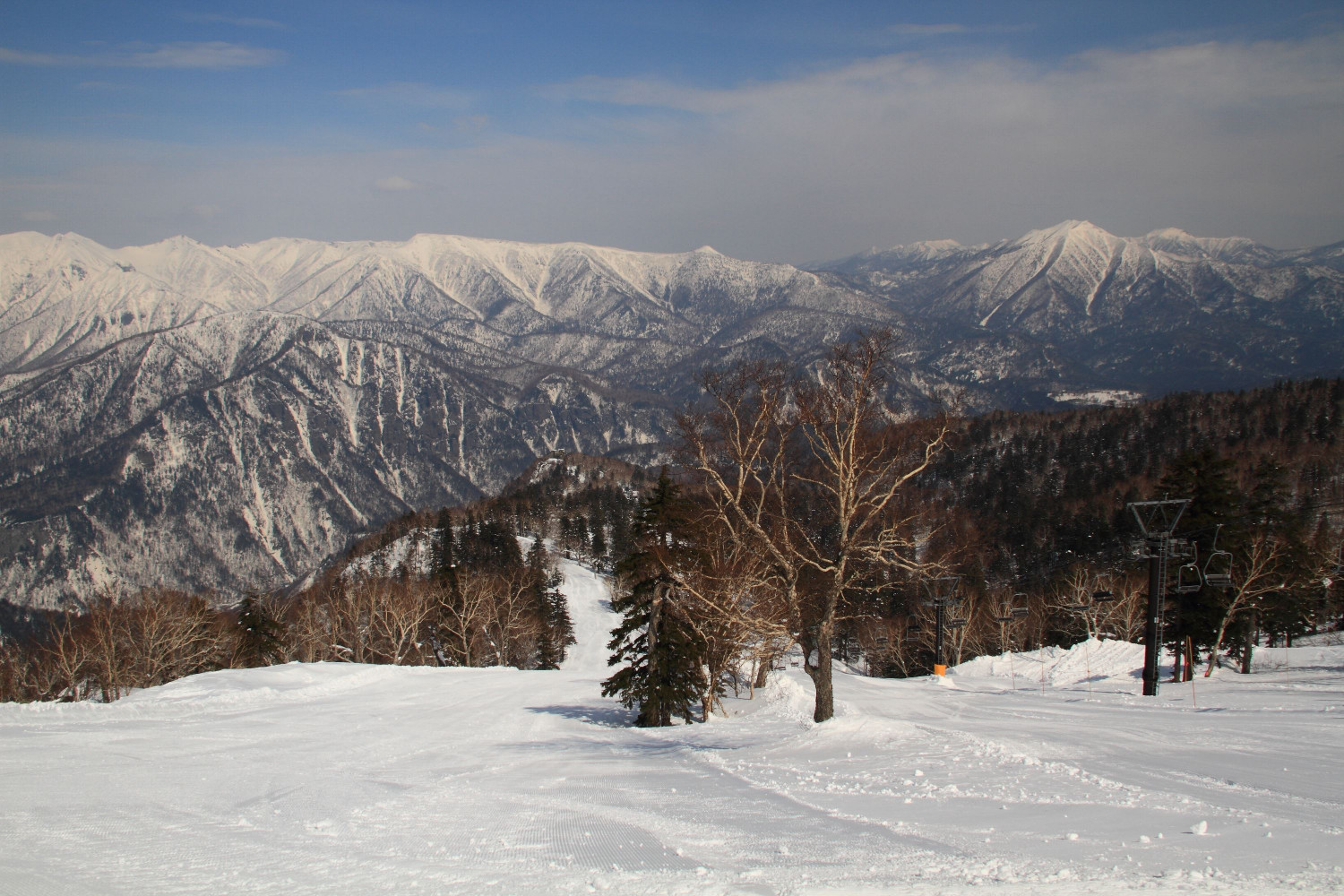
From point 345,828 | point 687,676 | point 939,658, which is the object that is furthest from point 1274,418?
point 345,828

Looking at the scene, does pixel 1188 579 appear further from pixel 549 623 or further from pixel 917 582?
pixel 549 623

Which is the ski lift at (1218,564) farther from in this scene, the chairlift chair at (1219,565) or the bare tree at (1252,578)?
the bare tree at (1252,578)

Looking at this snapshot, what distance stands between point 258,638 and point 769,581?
1880 inches

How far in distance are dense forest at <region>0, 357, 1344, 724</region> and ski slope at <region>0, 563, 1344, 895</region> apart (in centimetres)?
326

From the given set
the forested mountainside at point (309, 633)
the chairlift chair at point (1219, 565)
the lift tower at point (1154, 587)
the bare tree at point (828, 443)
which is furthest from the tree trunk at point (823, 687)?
the forested mountainside at point (309, 633)

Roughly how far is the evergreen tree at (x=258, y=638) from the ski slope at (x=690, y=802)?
3445cm

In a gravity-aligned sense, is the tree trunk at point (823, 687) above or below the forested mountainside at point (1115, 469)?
below

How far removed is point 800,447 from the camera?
2072 centimetres

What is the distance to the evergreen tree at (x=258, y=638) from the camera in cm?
5638

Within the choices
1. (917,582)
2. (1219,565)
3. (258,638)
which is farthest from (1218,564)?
(258,638)

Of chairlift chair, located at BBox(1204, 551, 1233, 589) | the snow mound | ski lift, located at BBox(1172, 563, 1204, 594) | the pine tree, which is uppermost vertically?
chairlift chair, located at BBox(1204, 551, 1233, 589)

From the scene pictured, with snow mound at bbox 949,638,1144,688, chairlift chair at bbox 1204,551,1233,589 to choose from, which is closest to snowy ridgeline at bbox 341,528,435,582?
snow mound at bbox 949,638,1144,688

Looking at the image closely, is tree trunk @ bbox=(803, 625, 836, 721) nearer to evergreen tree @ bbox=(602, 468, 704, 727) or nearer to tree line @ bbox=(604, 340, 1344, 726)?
tree line @ bbox=(604, 340, 1344, 726)

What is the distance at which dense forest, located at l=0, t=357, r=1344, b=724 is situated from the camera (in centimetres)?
1909
